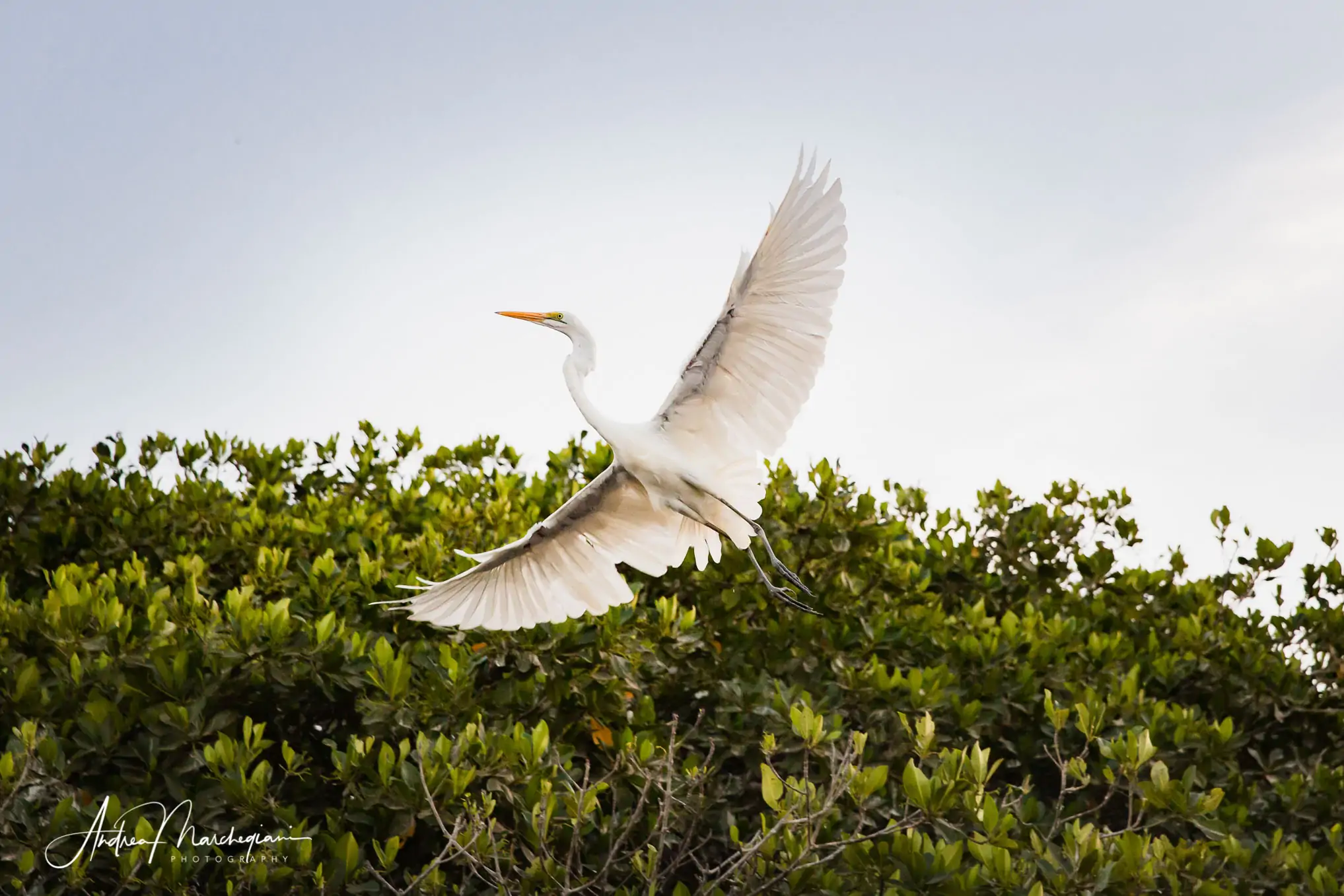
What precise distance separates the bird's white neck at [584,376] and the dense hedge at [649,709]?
4.04ft

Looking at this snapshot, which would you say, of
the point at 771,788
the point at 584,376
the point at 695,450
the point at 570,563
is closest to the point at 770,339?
the point at 695,450

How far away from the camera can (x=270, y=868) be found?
15.0 ft

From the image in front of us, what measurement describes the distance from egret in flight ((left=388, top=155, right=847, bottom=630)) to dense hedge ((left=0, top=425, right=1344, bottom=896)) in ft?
1.65

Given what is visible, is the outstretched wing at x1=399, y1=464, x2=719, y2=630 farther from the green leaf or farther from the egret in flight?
the green leaf

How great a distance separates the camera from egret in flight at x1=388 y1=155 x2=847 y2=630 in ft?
14.5

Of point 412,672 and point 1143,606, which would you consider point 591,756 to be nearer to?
point 412,672

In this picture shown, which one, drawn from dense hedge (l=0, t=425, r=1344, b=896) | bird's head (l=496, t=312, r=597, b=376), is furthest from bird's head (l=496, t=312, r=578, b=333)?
dense hedge (l=0, t=425, r=1344, b=896)

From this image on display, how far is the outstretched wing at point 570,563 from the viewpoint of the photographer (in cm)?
510

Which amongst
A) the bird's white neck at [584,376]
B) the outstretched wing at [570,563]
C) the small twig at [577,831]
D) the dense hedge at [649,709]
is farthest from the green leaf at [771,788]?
the bird's white neck at [584,376]

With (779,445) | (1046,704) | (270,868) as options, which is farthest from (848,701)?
(270,868)

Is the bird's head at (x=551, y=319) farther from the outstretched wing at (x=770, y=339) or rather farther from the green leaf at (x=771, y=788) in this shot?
the green leaf at (x=771, y=788)

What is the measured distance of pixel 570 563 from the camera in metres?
5.22

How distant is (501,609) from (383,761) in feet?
2.54

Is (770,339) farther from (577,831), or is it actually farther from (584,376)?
(577,831)
